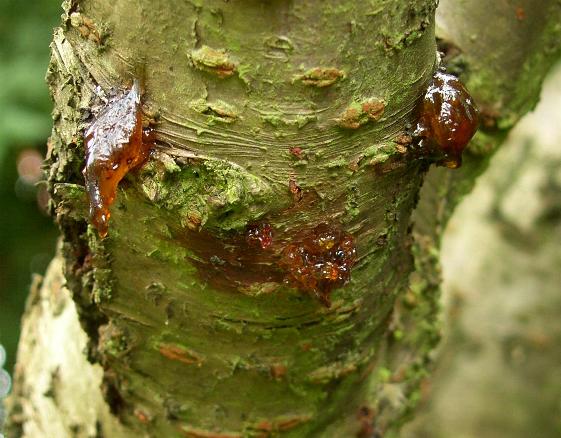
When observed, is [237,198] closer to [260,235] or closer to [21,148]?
[260,235]

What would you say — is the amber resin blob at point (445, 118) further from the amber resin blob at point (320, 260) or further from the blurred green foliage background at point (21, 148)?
the blurred green foliage background at point (21, 148)

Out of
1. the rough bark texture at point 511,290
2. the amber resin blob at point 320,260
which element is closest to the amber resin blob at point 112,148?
the amber resin blob at point 320,260

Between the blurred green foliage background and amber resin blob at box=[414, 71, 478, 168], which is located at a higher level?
the blurred green foliage background

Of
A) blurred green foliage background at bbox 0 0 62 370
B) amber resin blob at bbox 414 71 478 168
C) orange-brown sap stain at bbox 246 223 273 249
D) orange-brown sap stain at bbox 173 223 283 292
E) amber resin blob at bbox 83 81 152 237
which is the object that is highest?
blurred green foliage background at bbox 0 0 62 370

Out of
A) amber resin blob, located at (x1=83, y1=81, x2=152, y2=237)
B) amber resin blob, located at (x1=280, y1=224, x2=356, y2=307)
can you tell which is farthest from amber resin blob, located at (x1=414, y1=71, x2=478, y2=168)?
amber resin blob, located at (x1=83, y1=81, x2=152, y2=237)

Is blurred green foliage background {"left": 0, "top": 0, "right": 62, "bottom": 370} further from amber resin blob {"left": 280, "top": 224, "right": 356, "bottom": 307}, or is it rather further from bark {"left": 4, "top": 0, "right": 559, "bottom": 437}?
amber resin blob {"left": 280, "top": 224, "right": 356, "bottom": 307}

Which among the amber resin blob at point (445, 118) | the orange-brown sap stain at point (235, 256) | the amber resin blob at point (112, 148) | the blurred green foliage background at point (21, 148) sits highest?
the blurred green foliage background at point (21, 148)
